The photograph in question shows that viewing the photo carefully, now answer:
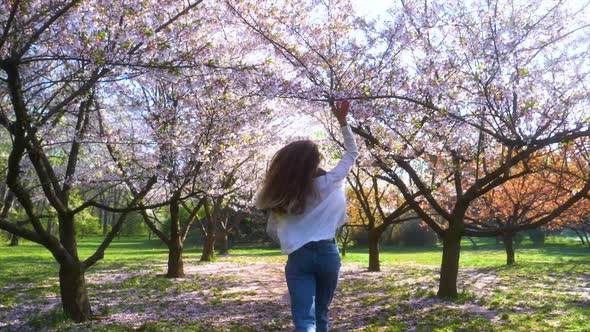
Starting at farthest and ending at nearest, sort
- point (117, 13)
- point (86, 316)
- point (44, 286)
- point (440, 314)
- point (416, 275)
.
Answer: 1. point (416, 275)
2. point (44, 286)
3. point (440, 314)
4. point (86, 316)
5. point (117, 13)

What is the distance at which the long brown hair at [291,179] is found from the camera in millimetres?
2650

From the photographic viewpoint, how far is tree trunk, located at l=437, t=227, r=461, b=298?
366 inches

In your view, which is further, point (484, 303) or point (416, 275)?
Result: point (416, 275)

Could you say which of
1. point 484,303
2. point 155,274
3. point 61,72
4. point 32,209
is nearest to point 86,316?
point 32,209

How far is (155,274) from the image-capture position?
46.7 ft

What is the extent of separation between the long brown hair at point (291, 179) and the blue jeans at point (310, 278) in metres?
0.22

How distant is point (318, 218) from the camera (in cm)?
271

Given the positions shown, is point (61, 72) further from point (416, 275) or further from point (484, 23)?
point (416, 275)

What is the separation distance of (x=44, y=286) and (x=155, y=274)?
336 centimetres

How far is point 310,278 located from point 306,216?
31 centimetres

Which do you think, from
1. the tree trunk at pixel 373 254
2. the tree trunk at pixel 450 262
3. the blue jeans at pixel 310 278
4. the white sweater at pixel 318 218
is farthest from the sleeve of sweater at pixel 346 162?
the tree trunk at pixel 373 254

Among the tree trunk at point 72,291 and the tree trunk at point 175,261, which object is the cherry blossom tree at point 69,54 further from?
the tree trunk at point 175,261

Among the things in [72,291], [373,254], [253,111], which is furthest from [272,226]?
[373,254]

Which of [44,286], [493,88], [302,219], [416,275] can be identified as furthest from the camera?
[416,275]
